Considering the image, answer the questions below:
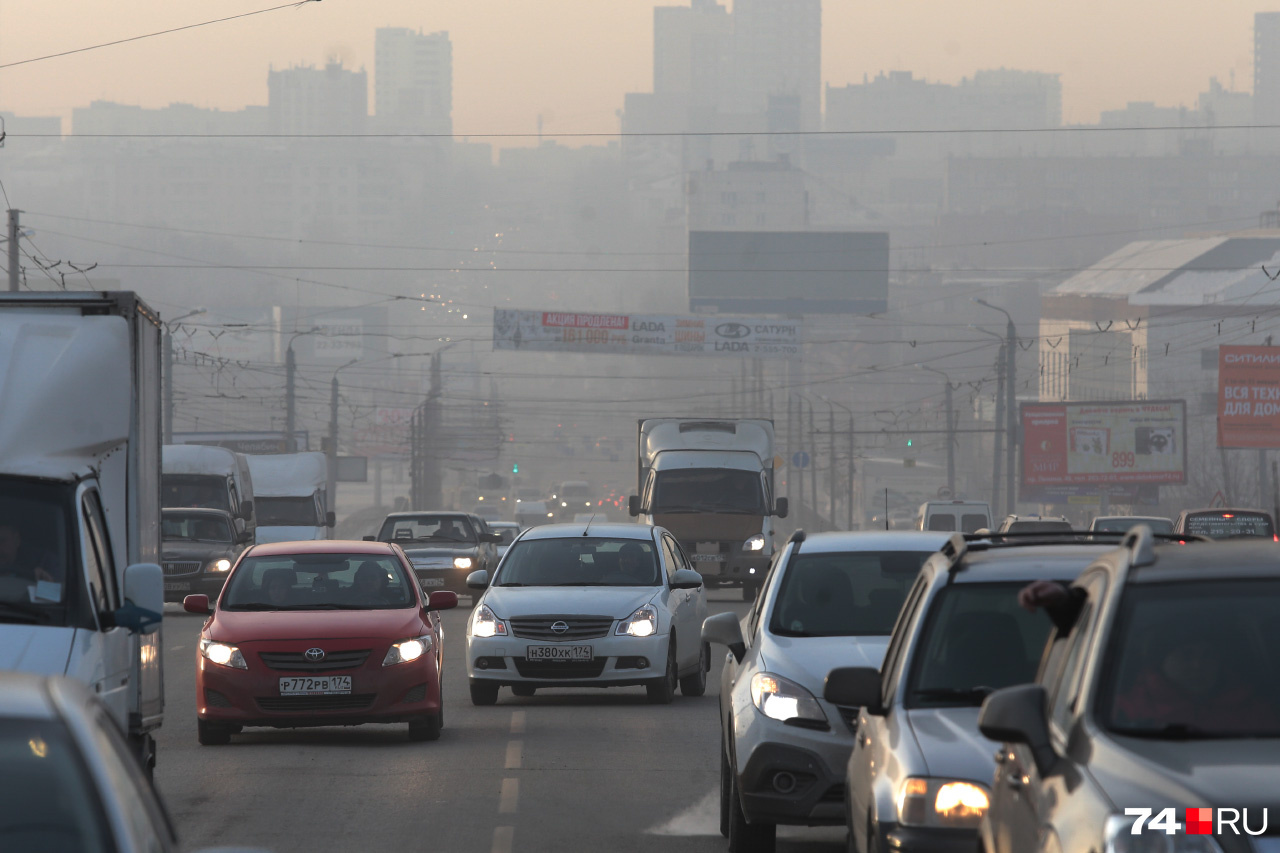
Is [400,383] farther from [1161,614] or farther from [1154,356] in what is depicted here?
[1161,614]

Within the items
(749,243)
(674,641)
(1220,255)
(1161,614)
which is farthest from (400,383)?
(1161,614)

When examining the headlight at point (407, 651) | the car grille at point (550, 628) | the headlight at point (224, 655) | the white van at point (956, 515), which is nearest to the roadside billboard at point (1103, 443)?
the white van at point (956, 515)

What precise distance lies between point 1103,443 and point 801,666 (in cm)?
7618

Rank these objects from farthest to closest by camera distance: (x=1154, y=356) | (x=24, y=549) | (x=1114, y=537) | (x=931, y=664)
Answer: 1. (x=1154, y=356)
2. (x=24, y=549)
3. (x=1114, y=537)
4. (x=931, y=664)

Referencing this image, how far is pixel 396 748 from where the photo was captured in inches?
537

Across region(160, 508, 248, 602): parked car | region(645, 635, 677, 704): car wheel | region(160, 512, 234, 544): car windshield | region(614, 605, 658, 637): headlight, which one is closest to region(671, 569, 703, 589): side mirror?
region(645, 635, 677, 704): car wheel

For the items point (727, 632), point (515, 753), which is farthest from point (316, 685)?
point (727, 632)

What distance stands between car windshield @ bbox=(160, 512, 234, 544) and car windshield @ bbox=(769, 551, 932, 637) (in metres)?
24.8

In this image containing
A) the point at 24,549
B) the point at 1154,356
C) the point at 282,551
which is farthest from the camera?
the point at 1154,356

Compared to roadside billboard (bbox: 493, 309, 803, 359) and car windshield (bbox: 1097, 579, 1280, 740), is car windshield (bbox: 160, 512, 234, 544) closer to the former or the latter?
car windshield (bbox: 1097, 579, 1280, 740)

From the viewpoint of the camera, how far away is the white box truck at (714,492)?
120ft

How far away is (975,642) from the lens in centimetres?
696

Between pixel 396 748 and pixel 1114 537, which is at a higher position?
pixel 1114 537

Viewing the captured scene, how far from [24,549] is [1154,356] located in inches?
4425
